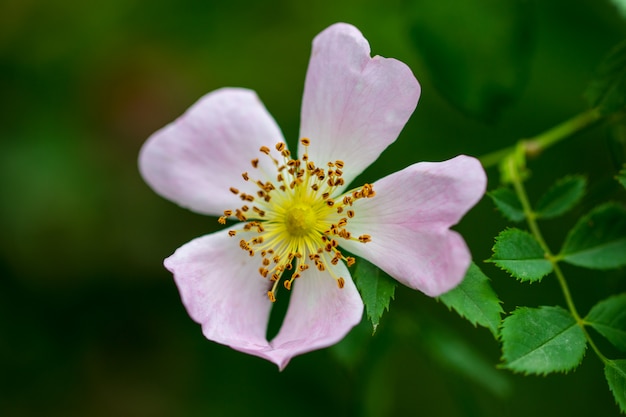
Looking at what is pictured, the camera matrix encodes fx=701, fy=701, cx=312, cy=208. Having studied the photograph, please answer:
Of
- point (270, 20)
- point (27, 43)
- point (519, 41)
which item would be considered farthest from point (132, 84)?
point (519, 41)

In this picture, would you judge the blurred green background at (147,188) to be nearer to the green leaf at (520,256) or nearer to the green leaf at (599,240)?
the green leaf at (599,240)

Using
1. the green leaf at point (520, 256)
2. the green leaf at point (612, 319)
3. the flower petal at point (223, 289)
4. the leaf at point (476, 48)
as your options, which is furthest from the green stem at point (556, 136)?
the flower petal at point (223, 289)

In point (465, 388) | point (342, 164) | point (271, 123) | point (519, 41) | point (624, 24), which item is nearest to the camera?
point (342, 164)

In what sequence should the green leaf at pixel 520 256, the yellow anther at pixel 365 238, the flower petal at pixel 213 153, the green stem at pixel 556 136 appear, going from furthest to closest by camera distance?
the green stem at pixel 556 136 < the flower petal at pixel 213 153 < the yellow anther at pixel 365 238 < the green leaf at pixel 520 256

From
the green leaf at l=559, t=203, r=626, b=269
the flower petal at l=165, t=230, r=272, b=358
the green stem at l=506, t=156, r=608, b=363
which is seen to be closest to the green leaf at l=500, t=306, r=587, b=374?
the green stem at l=506, t=156, r=608, b=363

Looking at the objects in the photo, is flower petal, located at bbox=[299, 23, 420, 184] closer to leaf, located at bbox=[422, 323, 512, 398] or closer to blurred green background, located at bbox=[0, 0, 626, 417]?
leaf, located at bbox=[422, 323, 512, 398]

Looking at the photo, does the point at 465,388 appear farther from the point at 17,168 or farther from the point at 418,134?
the point at 17,168
